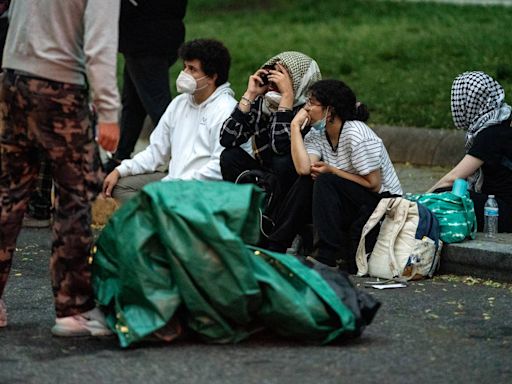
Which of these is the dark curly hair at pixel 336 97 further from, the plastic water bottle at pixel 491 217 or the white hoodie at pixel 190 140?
the plastic water bottle at pixel 491 217

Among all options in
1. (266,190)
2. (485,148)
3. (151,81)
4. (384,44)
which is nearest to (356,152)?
(266,190)

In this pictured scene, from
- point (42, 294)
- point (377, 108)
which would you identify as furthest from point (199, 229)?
point (377, 108)

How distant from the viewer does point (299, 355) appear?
499cm

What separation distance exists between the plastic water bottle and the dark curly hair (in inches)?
35.5

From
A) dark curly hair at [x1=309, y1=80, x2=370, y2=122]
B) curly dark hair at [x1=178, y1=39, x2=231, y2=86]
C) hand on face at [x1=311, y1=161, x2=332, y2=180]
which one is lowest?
hand on face at [x1=311, y1=161, x2=332, y2=180]

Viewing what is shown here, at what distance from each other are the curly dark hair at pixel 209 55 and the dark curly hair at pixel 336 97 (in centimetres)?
61

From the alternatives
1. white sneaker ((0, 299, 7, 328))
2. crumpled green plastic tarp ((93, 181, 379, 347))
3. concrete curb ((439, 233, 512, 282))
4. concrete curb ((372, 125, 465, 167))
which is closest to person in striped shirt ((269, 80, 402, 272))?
concrete curb ((439, 233, 512, 282))

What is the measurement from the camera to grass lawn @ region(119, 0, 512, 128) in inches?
413

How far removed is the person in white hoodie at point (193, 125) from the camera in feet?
23.6

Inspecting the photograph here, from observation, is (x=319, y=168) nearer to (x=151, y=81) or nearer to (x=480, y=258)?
(x=480, y=258)

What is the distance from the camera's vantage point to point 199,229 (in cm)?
501

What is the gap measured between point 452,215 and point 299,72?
45.3 inches

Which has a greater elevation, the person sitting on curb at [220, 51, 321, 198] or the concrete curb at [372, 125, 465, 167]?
the person sitting on curb at [220, 51, 321, 198]

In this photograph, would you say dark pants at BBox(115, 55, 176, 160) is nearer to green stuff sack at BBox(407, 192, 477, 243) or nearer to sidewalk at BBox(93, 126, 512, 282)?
sidewalk at BBox(93, 126, 512, 282)
